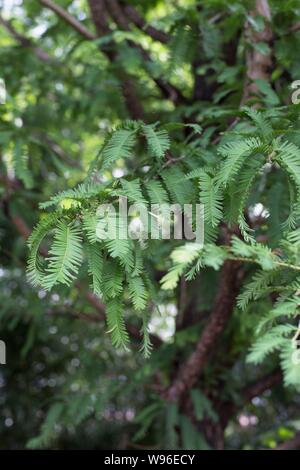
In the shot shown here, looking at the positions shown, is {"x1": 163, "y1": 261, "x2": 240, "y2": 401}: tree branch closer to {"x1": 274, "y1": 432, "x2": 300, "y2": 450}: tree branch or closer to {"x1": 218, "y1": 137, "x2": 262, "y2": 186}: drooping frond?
{"x1": 274, "y1": 432, "x2": 300, "y2": 450}: tree branch

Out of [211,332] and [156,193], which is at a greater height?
[156,193]

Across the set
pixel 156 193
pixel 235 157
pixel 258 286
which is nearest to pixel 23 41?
pixel 156 193

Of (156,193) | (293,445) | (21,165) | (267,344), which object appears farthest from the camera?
(293,445)

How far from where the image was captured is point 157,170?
1.53m

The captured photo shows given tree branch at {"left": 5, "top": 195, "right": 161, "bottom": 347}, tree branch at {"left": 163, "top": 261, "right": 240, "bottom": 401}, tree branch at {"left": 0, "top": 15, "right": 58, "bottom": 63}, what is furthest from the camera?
tree branch at {"left": 0, "top": 15, "right": 58, "bottom": 63}

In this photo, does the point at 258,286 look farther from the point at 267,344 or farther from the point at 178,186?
the point at 178,186

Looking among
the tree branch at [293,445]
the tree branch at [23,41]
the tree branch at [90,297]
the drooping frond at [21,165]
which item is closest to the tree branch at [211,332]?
the tree branch at [90,297]

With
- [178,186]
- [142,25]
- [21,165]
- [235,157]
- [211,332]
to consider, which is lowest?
[211,332]

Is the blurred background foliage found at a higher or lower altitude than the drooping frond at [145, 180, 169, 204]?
lower

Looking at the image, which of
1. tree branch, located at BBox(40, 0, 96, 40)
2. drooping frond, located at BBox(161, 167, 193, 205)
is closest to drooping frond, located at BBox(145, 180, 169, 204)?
drooping frond, located at BBox(161, 167, 193, 205)

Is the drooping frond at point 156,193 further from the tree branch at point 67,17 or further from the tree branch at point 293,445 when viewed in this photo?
the tree branch at point 293,445

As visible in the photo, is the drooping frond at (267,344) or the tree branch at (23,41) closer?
the drooping frond at (267,344)
